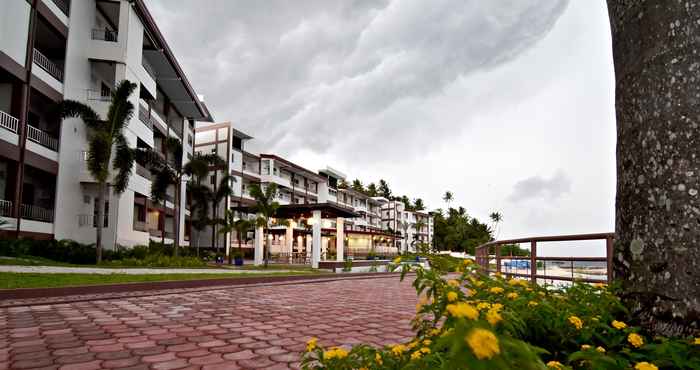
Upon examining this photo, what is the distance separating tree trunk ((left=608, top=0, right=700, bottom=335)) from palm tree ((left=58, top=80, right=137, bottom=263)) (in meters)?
17.2

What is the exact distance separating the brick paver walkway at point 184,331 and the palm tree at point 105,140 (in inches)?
388

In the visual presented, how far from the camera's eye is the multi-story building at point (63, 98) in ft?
47.6

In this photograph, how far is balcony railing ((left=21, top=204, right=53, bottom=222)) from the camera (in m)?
15.6

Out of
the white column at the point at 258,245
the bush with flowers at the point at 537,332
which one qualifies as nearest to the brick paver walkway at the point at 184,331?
the bush with flowers at the point at 537,332

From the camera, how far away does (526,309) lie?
2.34 m

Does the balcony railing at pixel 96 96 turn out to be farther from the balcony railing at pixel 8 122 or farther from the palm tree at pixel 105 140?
the balcony railing at pixel 8 122

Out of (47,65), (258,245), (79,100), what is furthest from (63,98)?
(258,245)

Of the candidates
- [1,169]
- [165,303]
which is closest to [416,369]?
[165,303]

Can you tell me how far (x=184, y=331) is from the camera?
4.91 m

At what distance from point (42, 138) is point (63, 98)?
6.42 feet

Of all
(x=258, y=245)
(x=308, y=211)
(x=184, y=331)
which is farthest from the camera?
(x=258, y=245)

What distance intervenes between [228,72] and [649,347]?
40.8m

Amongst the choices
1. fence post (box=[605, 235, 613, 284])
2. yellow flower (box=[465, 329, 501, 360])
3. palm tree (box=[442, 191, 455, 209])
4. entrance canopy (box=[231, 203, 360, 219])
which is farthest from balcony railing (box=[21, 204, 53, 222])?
palm tree (box=[442, 191, 455, 209])

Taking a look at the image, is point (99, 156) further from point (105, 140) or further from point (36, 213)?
point (36, 213)
